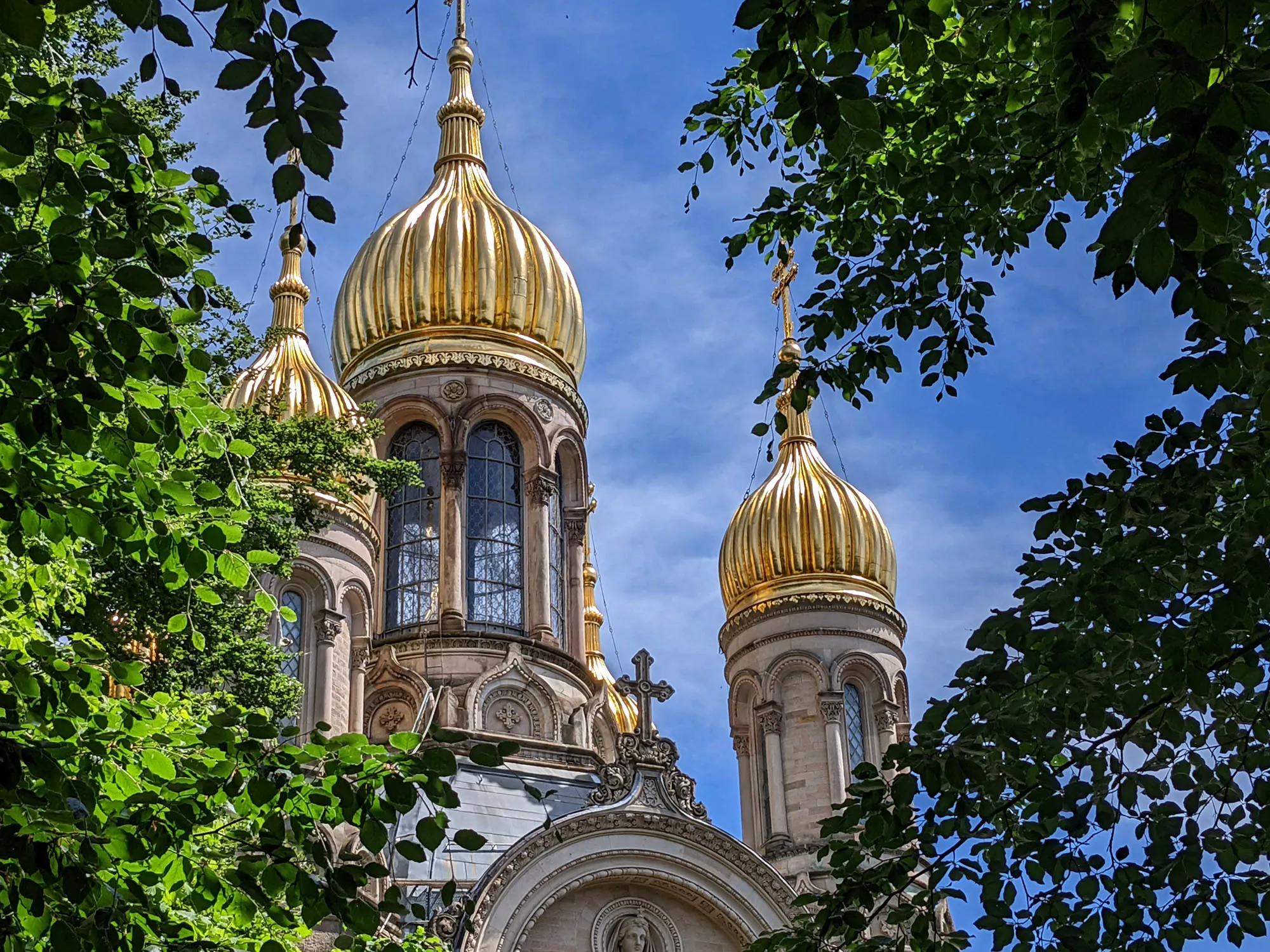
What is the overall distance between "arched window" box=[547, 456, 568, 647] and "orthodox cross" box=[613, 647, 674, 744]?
4.08 metres

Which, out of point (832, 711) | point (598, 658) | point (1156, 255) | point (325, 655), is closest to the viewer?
point (1156, 255)

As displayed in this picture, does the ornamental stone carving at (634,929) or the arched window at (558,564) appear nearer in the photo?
the ornamental stone carving at (634,929)

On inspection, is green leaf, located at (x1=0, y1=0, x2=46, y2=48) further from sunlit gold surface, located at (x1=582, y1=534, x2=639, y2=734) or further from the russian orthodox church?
sunlit gold surface, located at (x1=582, y1=534, x2=639, y2=734)

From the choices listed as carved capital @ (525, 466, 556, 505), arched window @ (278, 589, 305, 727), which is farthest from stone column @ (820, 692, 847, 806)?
arched window @ (278, 589, 305, 727)

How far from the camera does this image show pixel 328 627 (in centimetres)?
2378

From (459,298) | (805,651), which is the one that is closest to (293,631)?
(459,298)

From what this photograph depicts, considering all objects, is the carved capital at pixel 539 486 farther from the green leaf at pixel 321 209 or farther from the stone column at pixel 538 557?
the green leaf at pixel 321 209

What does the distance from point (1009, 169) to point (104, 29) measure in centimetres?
883

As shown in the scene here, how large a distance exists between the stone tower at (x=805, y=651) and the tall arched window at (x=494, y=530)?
4.70m

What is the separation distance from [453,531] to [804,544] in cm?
662

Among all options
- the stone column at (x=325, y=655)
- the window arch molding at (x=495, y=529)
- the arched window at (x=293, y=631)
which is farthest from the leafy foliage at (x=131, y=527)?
the window arch molding at (x=495, y=529)

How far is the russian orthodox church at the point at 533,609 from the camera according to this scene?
72.2 ft

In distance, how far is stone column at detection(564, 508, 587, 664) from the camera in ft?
91.1

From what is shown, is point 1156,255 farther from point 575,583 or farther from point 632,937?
point 575,583
